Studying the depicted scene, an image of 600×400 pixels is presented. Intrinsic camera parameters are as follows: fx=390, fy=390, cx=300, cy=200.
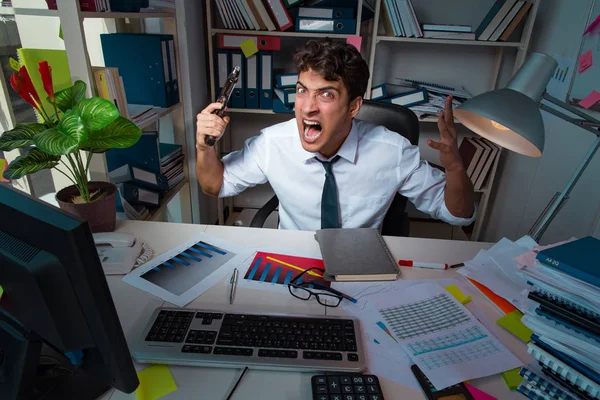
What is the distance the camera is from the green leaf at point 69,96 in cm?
123

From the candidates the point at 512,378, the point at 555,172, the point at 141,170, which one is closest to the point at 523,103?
the point at 512,378

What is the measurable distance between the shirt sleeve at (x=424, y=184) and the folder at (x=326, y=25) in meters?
1.10

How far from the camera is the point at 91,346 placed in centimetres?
58

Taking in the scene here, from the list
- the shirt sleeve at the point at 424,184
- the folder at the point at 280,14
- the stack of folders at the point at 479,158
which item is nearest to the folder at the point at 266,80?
the folder at the point at 280,14

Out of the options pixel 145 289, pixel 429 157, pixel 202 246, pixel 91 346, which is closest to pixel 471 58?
pixel 429 157

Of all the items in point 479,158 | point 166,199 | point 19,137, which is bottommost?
point 166,199

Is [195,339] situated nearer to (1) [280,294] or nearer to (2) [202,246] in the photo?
(1) [280,294]

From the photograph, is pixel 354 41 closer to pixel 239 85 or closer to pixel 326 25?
pixel 326 25

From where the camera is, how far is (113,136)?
124 cm

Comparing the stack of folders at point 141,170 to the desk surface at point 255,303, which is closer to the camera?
the desk surface at point 255,303

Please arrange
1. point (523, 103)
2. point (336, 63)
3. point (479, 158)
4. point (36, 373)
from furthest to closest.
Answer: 1. point (479, 158)
2. point (336, 63)
3. point (523, 103)
4. point (36, 373)

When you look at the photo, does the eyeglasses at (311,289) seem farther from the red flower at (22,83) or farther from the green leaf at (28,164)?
the red flower at (22,83)

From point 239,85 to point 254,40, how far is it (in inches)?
11.2

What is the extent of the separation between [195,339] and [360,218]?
2.92 ft
